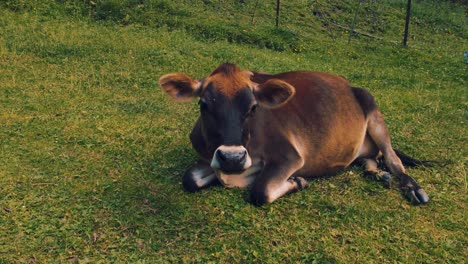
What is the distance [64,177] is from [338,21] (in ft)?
40.9

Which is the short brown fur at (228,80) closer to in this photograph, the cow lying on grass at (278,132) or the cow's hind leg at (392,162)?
the cow lying on grass at (278,132)

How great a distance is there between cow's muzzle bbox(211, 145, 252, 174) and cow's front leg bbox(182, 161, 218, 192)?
78 centimetres

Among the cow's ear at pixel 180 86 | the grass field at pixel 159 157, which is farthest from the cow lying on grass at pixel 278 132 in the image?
the grass field at pixel 159 157

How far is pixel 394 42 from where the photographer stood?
1402 centimetres

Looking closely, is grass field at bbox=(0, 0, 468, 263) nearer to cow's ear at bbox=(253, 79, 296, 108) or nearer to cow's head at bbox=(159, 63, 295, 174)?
cow's head at bbox=(159, 63, 295, 174)

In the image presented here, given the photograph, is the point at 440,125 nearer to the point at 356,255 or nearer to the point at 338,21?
the point at 356,255

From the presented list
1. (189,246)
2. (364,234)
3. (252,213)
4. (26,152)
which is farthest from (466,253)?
(26,152)

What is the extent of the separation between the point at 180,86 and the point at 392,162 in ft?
8.88

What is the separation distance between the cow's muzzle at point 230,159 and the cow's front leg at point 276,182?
2.05ft

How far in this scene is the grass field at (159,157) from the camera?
420 centimetres

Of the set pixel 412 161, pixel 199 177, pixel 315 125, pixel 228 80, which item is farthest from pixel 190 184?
pixel 412 161

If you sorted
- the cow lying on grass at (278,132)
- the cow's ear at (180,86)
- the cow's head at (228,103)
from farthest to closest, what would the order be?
the cow's ear at (180,86), the cow lying on grass at (278,132), the cow's head at (228,103)

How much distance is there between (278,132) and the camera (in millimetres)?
5242

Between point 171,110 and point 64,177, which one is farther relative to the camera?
point 171,110
